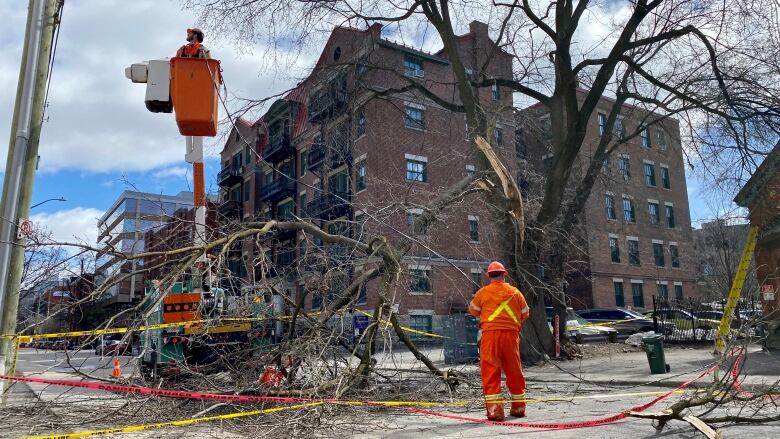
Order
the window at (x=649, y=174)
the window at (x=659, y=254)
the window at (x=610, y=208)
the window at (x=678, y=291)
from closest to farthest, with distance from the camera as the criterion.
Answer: the window at (x=610, y=208) < the window at (x=659, y=254) < the window at (x=649, y=174) < the window at (x=678, y=291)

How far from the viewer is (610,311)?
2725 centimetres

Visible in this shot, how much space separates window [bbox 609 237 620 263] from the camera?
36787 mm

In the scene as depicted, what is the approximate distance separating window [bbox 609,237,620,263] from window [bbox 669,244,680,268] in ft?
15.3

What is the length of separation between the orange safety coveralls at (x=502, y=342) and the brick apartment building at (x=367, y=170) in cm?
192

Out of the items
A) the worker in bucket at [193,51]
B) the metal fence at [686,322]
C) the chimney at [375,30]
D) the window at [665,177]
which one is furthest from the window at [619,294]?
the worker in bucket at [193,51]

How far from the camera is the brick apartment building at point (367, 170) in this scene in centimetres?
981

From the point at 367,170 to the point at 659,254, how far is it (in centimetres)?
2207

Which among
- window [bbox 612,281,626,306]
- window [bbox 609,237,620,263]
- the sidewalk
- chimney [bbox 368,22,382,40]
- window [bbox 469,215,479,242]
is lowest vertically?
the sidewalk

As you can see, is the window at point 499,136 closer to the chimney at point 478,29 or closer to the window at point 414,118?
the window at point 414,118

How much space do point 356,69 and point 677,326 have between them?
13.5 m

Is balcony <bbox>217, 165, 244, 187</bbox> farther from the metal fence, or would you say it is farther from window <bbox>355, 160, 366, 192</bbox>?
the metal fence

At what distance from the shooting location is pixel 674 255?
39531 mm

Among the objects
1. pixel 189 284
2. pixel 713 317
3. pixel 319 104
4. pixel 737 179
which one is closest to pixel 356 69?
pixel 319 104

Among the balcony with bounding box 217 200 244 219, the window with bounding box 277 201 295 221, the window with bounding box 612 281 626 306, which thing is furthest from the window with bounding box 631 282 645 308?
the balcony with bounding box 217 200 244 219
